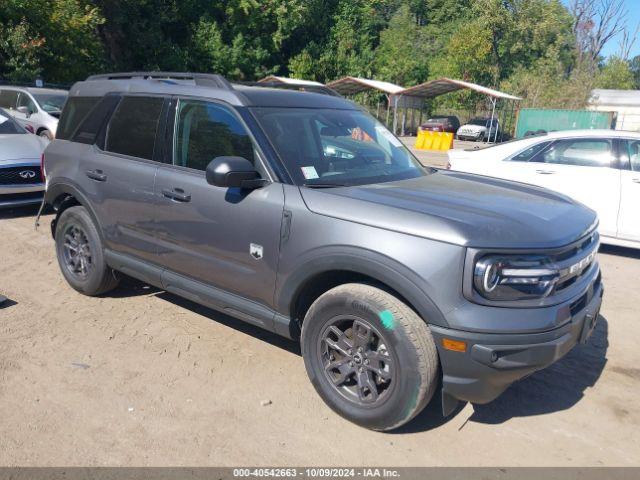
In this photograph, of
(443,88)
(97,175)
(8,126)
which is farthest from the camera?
(443,88)

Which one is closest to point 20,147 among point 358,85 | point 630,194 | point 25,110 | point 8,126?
point 8,126

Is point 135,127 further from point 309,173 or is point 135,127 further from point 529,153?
point 529,153

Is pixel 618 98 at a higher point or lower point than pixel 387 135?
higher

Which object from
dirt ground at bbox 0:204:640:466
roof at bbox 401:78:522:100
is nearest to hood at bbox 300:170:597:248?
dirt ground at bbox 0:204:640:466

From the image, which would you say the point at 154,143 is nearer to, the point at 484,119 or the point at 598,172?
the point at 598,172

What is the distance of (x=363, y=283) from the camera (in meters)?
3.26

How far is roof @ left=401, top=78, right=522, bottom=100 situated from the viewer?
1134 inches

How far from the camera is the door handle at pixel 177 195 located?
3.95 m

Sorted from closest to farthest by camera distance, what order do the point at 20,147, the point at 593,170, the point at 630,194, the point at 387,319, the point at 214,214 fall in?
the point at 387,319, the point at 214,214, the point at 630,194, the point at 593,170, the point at 20,147

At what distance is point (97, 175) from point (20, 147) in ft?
15.3

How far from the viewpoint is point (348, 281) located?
11.1 feet

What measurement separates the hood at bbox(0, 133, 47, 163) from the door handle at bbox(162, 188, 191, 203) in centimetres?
514

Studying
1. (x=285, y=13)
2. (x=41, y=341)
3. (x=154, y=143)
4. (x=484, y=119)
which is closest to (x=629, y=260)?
(x=154, y=143)

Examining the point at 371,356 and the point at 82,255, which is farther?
the point at 82,255
